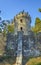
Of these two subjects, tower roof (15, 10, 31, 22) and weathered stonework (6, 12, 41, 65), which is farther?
tower roof (15, 10, 31, 22)

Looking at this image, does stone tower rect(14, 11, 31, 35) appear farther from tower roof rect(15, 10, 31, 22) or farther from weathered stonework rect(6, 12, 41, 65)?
weathered stonework rect(6, 12, 41, 65)

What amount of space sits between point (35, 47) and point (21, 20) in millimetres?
8755

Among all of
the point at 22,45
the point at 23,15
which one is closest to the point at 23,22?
the point at 23,15

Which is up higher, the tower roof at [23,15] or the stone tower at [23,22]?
the tower roof at [23,15]

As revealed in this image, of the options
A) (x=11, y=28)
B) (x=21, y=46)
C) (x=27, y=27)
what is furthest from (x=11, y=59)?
(x=11, y=28)

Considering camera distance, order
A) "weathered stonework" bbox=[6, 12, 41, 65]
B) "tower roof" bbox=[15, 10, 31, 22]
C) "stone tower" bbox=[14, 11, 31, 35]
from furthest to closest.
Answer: "tower roof" bbox=[15, 10, 31, 22] < "stone tower" bbox=[14, 11, 31, 35] < "weathered stonework" bbox=[6, 12, 41, 65]

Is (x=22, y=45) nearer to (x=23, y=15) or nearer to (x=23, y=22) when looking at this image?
(x=23, y=22)

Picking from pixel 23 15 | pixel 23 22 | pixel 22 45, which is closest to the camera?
pixel 22 45

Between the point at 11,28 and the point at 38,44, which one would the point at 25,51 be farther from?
the point at 11,28

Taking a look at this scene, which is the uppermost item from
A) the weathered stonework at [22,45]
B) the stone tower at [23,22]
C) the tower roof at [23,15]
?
the tower roof at [23,15]

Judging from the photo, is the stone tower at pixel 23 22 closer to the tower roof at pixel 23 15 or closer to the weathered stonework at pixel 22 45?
the tower roof at pixel 23 15

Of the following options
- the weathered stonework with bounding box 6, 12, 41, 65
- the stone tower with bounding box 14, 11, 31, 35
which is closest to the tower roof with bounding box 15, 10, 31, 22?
the stone tower with bounding box 14, 11, 31, 35

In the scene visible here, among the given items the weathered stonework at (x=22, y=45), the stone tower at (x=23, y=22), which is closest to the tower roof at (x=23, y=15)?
the stone tower at (x=23, y=22)

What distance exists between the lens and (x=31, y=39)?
109ft
